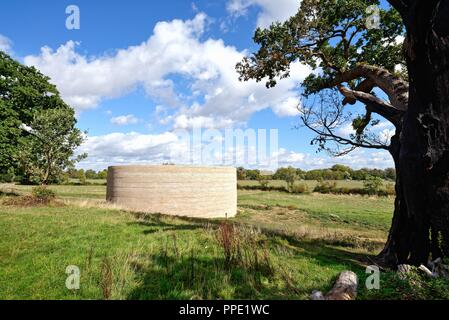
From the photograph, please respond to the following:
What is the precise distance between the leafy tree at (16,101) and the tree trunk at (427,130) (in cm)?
2397

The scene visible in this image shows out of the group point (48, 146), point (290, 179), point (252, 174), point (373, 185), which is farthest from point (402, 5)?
point (252, 174)

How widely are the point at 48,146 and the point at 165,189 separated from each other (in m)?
9.26

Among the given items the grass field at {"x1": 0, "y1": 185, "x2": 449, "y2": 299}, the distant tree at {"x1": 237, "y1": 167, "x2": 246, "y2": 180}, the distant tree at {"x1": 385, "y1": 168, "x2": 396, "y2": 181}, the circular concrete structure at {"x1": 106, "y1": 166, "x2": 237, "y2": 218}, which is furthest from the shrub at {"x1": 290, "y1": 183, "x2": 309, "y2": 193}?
the grass field at {"x1": 0, "y1": 185, "x2": 449, "y2": 299}

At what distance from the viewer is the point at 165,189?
2339 cm

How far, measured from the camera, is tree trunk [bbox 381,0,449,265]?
6.36m

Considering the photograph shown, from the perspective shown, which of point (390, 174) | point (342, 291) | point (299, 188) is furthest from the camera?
point (390, 174)

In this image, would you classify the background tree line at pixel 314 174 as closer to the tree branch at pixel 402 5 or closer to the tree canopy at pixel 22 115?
the tree canopy at pixel 22 115

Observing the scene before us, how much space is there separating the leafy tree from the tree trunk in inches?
944

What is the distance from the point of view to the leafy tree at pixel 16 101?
21375mm

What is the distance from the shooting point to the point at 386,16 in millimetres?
12211

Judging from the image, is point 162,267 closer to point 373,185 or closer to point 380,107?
point 380,107

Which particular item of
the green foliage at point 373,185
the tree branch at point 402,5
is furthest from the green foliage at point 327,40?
the green foliage at point 373,185

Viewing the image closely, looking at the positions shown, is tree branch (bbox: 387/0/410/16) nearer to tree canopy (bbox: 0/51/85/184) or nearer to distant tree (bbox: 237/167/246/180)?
tree canopy (bbox: 0/51/85/184)
